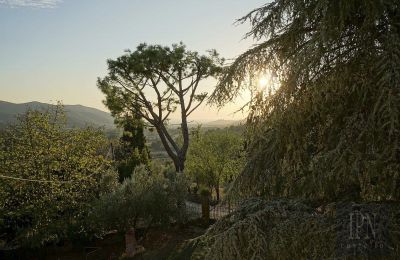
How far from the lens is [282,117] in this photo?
4.68m

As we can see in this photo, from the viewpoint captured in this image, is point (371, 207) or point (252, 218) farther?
point (252, 218)

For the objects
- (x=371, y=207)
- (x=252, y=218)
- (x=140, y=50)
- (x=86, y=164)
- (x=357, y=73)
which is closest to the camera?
(x=371, y=207)

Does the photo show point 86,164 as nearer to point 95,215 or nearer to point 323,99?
point 95,215

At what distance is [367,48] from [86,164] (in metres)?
17.2

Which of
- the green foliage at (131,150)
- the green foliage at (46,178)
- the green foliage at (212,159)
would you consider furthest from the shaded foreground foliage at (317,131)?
the green foliage at (212,159)

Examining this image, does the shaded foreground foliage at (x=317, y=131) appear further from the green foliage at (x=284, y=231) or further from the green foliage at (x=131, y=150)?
the green foliage at (x=131, y=150)

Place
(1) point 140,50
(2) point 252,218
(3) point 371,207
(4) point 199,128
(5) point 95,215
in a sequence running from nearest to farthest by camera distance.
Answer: (3) point 371,207, (2) point 252,218, (5) point 95,215, (1) point 140,50, (4) point 199,128

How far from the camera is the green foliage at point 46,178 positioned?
664 inches

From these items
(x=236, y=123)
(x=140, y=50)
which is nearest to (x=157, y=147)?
(x=140, y=50)

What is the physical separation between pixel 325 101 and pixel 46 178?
53.7ft

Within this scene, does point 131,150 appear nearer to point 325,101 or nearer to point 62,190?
point 62,190

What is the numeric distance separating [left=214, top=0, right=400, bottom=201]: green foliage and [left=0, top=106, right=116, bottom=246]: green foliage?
14278 millimetres

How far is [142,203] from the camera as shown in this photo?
53.9 ft

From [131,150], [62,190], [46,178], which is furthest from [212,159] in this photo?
[46,178]
